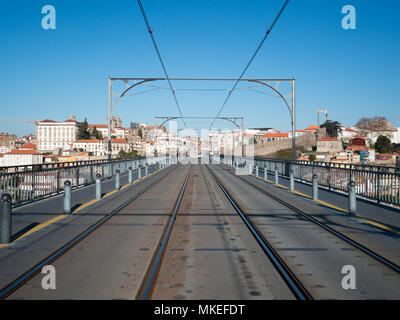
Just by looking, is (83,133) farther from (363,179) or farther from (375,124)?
(363,179)

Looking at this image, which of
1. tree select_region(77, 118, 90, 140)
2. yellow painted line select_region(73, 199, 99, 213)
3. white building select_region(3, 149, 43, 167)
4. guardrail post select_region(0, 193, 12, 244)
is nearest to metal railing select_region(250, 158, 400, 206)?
yellow painted line select_region(73, 199, 99, 213)

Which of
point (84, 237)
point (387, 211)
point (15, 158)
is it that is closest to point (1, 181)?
point (84, 237)

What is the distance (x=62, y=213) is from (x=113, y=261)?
557 centimetres

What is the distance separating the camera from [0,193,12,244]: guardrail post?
7.48 meters

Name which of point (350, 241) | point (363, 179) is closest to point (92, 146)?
point (363, 179)

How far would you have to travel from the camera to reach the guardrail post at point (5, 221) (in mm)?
7477

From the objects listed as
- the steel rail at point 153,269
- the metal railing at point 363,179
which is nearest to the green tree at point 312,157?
the metal railing at point 363,179

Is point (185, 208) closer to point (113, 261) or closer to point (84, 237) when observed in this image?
point (84, 237)

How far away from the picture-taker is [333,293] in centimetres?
479

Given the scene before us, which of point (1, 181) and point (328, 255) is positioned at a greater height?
point (1, 181)

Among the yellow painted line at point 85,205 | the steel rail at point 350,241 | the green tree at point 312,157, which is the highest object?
the green tree at point 312,157

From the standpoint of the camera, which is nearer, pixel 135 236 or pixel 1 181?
pixel 135 236

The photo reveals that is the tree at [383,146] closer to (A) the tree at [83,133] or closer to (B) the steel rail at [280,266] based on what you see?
(B) the steel rail at [280,266]

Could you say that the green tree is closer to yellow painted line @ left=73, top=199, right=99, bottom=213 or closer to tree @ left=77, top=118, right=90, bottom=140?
yellow painted line @ left=73, top=199, right=99, bottom=213
